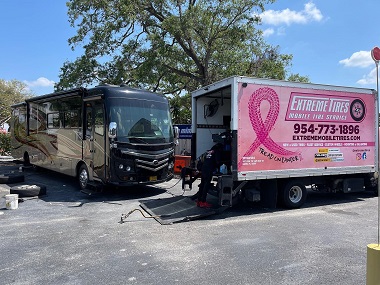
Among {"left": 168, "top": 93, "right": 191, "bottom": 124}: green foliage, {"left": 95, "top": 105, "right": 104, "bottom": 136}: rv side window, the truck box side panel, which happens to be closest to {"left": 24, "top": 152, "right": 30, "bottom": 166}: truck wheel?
{"left": 95, "top": 105, "right": 104, "bottom": 136}: rv side window

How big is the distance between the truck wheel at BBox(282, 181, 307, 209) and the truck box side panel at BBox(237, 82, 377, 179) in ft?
1.25

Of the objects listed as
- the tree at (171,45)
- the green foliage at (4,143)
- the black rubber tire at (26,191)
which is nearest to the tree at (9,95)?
the green foliage at (4,143)

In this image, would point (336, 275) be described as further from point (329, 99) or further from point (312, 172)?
point (329, 99)

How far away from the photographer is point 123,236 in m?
6.31

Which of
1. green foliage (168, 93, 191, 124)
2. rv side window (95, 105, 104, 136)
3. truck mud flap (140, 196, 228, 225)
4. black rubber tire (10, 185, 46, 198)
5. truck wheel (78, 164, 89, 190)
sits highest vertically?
green foliage (168, 93, 191, 124)

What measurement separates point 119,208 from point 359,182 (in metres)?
6.64

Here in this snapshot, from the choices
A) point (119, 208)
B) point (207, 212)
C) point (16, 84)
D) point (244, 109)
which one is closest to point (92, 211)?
point (119, 208)

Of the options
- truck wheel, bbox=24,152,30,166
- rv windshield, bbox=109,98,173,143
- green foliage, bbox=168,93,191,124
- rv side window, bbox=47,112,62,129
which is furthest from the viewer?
green foliage, bbox=168,93,191,124

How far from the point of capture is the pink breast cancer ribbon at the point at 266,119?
782 cm

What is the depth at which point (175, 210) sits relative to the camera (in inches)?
321

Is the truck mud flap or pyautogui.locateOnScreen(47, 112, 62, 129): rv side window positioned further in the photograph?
pyautogui.locateOnScreen(47, 112, 62, 129): rv side window

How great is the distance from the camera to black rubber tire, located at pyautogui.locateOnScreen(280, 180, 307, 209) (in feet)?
28.0

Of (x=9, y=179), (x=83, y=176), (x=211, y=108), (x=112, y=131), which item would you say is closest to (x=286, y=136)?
(x=211, y=108)

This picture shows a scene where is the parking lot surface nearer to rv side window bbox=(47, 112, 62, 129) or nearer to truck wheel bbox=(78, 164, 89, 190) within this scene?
truck wheel bbox=(78, 164, 89, 190)
